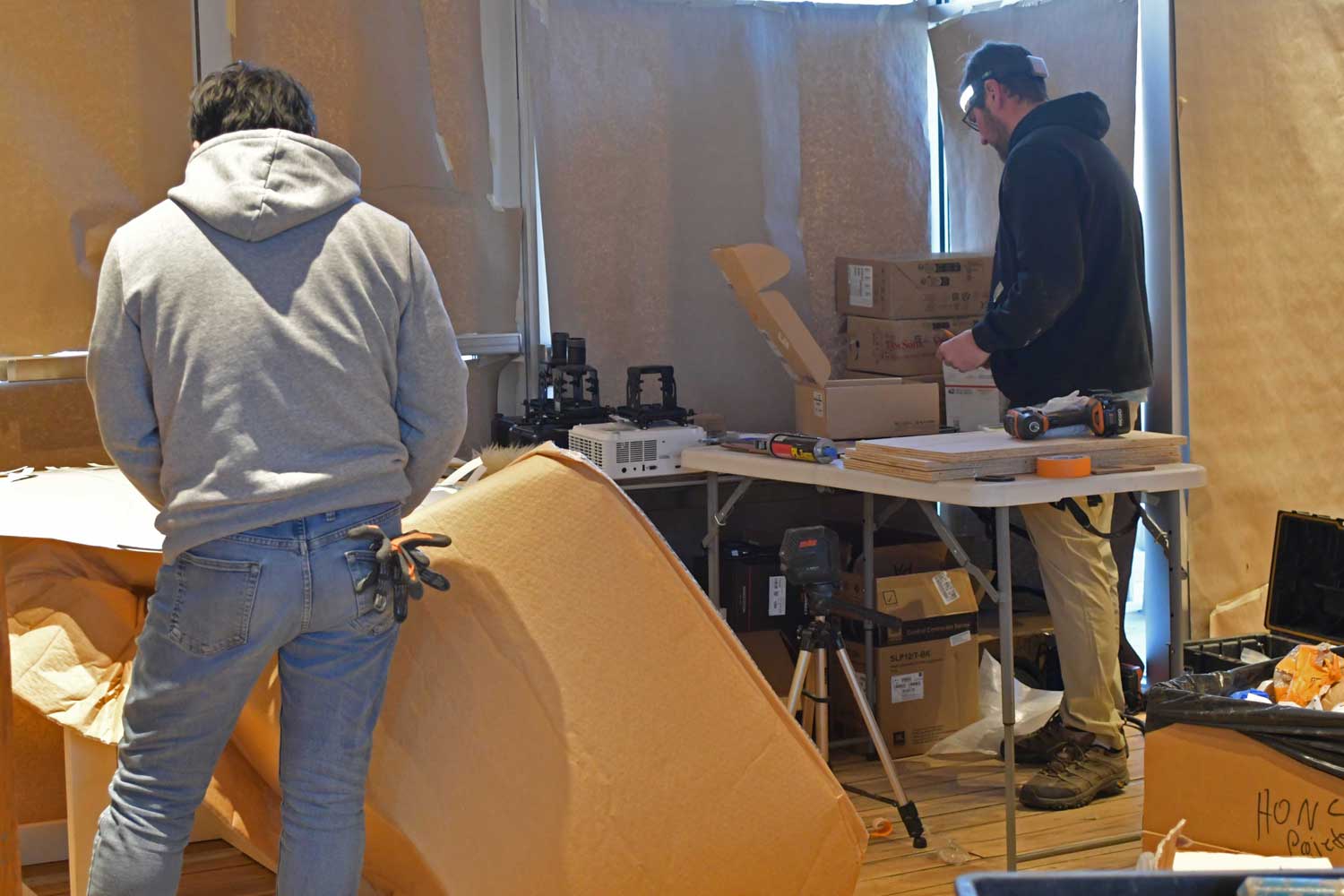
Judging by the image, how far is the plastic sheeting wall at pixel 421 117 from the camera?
12.6 ft

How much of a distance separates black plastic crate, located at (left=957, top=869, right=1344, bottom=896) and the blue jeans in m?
1.24

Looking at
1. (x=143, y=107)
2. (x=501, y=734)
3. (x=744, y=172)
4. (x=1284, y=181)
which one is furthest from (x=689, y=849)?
(x=1284, y=181)

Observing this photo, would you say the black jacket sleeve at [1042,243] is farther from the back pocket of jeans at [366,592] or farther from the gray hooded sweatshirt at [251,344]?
the back pocket of jeans at [366,592]

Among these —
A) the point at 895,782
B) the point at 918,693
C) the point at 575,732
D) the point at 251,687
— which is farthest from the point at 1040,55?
the point at 251,687

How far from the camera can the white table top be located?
2941 millimetres

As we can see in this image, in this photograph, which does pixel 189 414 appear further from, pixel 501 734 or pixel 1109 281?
pixel 1109 281

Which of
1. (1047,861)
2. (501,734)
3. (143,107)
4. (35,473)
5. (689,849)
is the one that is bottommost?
(1047,861)

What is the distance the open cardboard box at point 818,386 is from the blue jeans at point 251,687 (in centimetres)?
182

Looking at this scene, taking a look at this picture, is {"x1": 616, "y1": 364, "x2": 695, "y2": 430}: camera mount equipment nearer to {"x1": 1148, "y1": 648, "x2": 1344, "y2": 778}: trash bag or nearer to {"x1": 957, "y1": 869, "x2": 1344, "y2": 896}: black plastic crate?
{"x1": 1148, "y1": 648, "x2": 1344, "y2": 778}: trash bag

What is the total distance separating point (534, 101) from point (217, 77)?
6.96 feet

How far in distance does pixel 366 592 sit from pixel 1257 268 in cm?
326

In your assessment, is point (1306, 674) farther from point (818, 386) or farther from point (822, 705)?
point (818, 386)

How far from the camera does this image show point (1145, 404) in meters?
4.38

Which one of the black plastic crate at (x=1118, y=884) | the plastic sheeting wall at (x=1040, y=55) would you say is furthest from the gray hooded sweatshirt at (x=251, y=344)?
the plastic sheeting wall at (x=1040, y=55)
